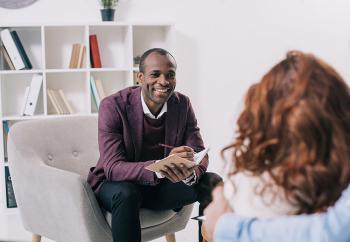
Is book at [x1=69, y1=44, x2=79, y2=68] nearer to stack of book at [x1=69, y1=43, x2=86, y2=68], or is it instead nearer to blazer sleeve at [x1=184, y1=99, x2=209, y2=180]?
stack of book at [x1=69, y1=43, x2=86, y2=68]

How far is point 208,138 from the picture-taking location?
4.50 metres

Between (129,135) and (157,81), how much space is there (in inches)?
10.9

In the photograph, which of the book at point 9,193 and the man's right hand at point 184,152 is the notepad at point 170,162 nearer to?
the man's right hand at point 184,152

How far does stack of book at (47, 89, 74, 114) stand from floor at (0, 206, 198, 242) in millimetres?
742

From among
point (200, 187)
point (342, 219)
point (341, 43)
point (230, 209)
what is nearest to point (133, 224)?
point (200, 187)

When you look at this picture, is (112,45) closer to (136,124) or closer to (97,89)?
(97,89)

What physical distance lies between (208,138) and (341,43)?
125 cm

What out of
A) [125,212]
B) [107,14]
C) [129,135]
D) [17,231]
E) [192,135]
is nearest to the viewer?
[125,212]

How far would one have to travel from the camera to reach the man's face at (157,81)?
8.86ft

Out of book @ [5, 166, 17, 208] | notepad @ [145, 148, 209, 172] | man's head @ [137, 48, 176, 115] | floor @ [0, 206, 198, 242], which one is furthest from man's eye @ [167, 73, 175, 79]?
book @ [5, 166, 17, 208]

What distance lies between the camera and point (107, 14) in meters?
4.03

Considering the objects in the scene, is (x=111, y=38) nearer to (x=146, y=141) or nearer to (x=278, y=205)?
(x=146, y=141)

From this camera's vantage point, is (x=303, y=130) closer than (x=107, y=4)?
Yes

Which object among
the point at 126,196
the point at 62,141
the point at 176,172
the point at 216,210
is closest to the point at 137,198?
the point at 126,196
